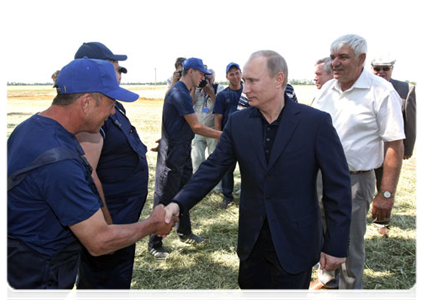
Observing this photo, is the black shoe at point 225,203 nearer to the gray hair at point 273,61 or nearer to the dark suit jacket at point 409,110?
the dark suit jacket at point 409,110

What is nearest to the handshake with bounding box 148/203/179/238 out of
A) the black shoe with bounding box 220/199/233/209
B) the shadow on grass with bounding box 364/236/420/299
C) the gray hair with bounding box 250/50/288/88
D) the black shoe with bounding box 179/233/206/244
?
the gray hair with bounding box 250/50/288/88

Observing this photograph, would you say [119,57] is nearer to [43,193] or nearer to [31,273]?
[43,193]

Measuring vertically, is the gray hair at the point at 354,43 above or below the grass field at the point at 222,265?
above

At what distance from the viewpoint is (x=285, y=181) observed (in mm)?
2322

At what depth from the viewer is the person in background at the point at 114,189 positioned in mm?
2773

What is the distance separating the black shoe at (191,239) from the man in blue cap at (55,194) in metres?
3.06

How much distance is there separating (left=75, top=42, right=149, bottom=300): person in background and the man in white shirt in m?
2.03

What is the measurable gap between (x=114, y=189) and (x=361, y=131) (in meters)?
2.37

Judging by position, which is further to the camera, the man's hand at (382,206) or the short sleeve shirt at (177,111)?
the short sleeve shirt at (177,111)

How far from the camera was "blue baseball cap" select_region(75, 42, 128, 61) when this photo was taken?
289 cm

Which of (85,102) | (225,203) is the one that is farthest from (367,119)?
(225,203)

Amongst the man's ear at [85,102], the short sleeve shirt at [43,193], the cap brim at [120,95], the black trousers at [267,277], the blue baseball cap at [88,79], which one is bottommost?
the black trousers at [267,277]

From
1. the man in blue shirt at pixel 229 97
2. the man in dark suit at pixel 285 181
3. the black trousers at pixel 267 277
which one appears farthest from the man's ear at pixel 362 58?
the man in blue shirt at pixel 229 97

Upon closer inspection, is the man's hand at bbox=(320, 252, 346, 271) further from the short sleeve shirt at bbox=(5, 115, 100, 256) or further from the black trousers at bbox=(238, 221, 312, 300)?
the short sleeve shirt at bbox=(5, 115, 100, 256)
